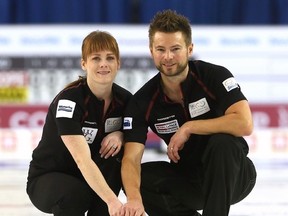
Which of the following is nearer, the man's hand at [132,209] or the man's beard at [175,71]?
the man's hand at [132,209]

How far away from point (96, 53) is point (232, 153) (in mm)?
660

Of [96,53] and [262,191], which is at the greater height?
[96,53]

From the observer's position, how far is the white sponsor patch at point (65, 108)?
259 centimetres

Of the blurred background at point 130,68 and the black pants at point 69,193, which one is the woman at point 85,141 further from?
the blurred background at point 130,68

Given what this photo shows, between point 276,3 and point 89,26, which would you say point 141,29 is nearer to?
point 89,26

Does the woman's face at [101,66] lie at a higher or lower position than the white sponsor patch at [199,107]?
higher

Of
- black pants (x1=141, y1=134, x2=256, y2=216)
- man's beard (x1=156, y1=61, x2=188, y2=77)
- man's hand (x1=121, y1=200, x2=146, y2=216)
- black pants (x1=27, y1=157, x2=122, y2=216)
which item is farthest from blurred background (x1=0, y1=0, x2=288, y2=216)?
man's hand (x1=121, y1=200, x2=146, y2=216)

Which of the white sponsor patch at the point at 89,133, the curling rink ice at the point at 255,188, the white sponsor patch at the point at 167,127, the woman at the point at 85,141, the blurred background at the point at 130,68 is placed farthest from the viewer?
the blurred background at the point at 130,68

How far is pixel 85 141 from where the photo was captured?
8.41ft

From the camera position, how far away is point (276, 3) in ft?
22.8

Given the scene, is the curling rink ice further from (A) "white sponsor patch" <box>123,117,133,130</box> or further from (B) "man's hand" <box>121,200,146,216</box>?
(B) "man's hand" <box>121,200,146,216</box>

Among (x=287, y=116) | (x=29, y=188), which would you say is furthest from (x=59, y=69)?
(x=29, y=188)

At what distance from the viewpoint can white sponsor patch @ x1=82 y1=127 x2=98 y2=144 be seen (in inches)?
105

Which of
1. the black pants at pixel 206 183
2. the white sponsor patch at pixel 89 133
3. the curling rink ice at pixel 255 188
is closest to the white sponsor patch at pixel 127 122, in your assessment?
the white sponsor patch at pixel 89 133
